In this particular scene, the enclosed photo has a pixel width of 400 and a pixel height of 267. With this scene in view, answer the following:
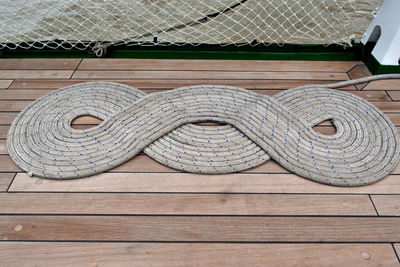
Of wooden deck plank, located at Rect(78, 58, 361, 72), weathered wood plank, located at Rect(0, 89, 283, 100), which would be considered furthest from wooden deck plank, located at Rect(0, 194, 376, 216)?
wooden deck plank, located at Rect(78, 58, 361, 72)

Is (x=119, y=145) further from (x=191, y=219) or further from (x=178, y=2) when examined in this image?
(x=178, y=2)

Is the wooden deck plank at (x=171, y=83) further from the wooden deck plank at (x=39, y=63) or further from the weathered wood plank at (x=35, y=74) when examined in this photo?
the wooden deck plank at (x=39, y=63)

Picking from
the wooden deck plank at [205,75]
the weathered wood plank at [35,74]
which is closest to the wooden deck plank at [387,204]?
the wooden deck plank at [205,75]

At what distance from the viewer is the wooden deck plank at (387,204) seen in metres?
1.02

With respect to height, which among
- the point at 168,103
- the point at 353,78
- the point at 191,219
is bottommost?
the point at 191,219

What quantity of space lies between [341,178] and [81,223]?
3.07 feet

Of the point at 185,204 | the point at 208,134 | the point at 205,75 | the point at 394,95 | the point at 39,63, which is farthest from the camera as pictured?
the point at 39,63

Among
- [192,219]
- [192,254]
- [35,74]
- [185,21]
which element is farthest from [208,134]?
[185,21]

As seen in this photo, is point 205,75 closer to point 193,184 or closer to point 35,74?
point 193,184

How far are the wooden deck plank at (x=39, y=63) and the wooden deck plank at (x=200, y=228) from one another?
1.02m

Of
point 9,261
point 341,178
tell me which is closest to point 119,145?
point 9,261

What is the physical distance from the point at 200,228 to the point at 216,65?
3.50ft

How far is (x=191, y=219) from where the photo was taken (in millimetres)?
994

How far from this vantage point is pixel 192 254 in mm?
906
